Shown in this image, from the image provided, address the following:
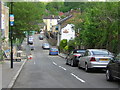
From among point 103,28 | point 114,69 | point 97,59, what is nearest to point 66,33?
point 103,28

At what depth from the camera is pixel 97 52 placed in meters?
19.6

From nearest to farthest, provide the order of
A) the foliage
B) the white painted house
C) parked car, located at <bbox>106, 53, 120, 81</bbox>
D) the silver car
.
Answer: parked car, located at <bbox>106, 53, 120, 81</bbox>, the silver car, the foliage, the white painted house

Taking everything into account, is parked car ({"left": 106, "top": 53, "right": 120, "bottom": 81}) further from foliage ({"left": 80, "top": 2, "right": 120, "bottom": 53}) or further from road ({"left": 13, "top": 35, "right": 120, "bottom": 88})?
foliage ({"left": 80, "top": 2, "right": 120, "bottom": 53})

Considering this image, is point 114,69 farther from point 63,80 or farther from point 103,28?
point 103,28

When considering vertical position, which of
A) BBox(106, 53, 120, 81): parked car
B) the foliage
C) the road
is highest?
the foliage

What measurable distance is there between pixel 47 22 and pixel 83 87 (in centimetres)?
12582

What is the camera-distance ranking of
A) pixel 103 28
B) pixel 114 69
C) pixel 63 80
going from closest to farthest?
pixel 114 69, pixel 63 80, pixel 103 28

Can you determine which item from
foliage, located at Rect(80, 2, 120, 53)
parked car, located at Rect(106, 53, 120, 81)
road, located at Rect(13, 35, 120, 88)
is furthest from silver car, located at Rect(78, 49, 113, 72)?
foliage, located at Rect(80, 2, 120, 53)

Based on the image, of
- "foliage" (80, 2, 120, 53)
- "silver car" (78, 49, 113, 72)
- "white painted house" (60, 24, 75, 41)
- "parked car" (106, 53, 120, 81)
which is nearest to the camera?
"parked car" (106, 53, 120, 81)

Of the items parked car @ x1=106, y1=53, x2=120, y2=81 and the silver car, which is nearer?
parked car @ x1=106, y1=53, x2=120, y2=81

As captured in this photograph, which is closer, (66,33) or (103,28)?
(103,28)

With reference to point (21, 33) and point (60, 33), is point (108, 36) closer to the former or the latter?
point (21, 33)

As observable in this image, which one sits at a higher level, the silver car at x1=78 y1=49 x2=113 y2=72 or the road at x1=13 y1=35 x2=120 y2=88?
the silver car at x1=78 y1=49 x2=113 y2=72

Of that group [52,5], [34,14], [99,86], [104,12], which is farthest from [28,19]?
[52,5]
